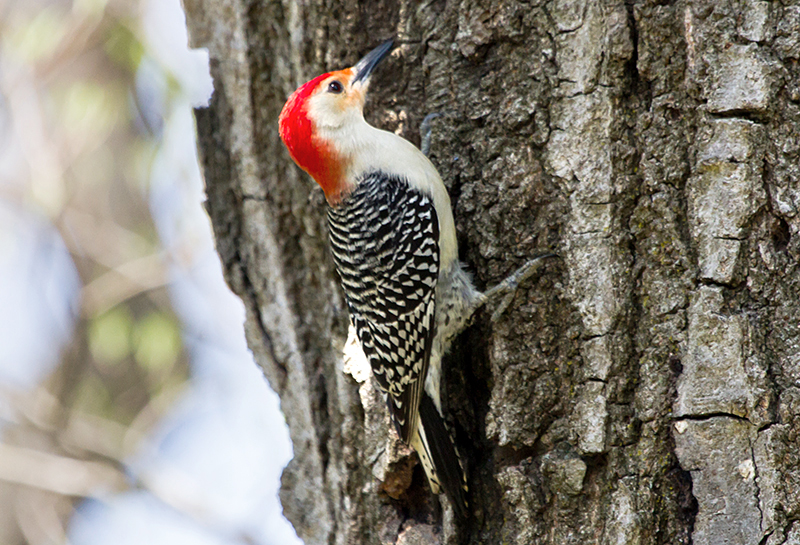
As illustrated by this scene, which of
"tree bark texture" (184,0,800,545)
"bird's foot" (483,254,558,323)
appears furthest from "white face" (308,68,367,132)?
"bird's foot" (483,254,558,323)

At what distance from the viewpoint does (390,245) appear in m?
2.63

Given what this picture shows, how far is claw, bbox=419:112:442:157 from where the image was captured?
2.43 m

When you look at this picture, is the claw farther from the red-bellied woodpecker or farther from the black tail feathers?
the black tail feathers

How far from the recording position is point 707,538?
1.74 meters

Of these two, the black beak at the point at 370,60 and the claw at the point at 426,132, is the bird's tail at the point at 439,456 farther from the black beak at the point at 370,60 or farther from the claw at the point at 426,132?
the black beak at the point at 370,60

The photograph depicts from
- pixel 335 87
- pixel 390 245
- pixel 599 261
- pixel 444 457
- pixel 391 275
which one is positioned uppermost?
pixel 335 87

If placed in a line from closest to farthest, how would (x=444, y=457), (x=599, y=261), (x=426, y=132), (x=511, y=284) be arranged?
1. (x=599, y=261)
2. (x=511, y=284)
3. (x=444, y=457)
4. (x=426, y=132)

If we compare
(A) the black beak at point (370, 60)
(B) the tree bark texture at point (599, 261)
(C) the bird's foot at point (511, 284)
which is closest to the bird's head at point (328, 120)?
(A) the black beak at point (370, 60)

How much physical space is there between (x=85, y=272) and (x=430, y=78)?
177 inches

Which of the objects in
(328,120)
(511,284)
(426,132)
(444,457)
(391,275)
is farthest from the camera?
(328,120)

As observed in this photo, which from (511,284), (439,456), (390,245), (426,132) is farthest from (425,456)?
(426,132)

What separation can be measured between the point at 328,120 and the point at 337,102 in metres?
0.09

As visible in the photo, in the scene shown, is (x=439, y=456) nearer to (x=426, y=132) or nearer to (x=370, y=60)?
(x=426, y=132)

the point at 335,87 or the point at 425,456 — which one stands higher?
the point at 335,87
